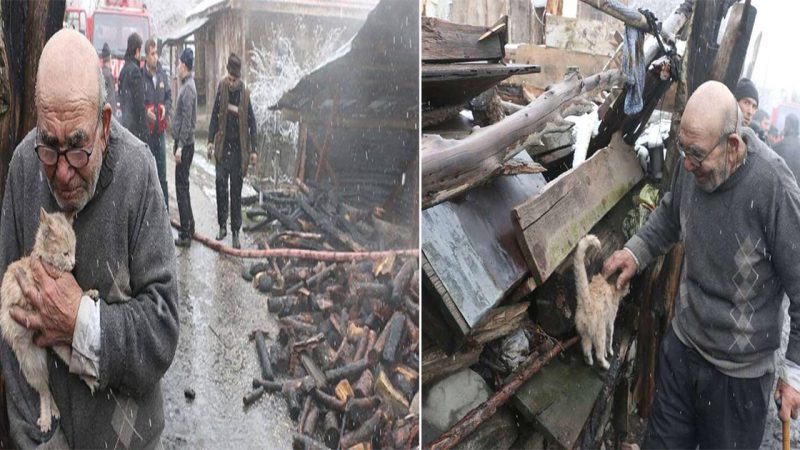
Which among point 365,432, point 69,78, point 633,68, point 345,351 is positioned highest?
point 633,68

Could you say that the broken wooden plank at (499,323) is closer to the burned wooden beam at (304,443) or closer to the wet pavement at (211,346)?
the burned wooden beam at (304,443)

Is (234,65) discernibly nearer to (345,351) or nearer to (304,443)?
(345,351)

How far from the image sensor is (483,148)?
2.57 metres

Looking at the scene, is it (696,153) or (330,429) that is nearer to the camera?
(330,429)

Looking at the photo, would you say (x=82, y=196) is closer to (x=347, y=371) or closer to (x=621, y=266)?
(x=347, y=371)

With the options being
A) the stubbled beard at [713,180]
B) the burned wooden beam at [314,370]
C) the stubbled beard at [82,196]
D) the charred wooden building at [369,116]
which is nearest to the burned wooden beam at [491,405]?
the burned wooden beam at [314,370]

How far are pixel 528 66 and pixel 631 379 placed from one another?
148cm

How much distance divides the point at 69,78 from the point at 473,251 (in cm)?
156

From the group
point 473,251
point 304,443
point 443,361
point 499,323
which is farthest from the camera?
point 499,323

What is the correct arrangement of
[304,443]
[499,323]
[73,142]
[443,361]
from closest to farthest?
[73,142] → [304,443] → [443,361] → [499,323]

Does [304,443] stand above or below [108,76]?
below

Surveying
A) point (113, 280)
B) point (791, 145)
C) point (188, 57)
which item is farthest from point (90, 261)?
point (791, 145)

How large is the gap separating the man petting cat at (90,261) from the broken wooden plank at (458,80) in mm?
1113

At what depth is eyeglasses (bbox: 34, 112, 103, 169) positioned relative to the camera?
74.2 inches
